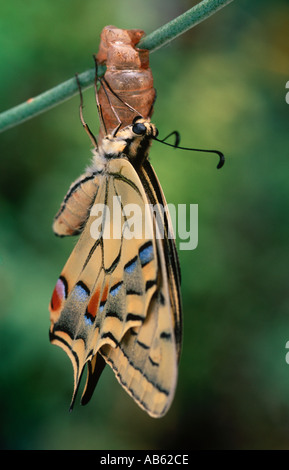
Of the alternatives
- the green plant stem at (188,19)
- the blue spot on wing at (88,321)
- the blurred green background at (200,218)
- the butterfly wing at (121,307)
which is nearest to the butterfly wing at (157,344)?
the butterfly wing at (121,307)

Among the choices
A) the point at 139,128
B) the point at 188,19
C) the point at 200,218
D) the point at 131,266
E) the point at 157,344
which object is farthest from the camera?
the point at 200,218

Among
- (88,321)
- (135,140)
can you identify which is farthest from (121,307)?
(135,140)

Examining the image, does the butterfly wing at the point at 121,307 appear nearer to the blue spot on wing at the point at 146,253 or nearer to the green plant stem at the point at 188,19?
the blue spot on wing at the point at 146,253

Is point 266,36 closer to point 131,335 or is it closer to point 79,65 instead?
point 79,65

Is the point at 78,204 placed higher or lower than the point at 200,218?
lower

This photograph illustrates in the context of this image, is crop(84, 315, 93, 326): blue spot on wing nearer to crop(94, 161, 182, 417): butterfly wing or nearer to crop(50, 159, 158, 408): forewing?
crop(50, 159, 158, 408): forewing

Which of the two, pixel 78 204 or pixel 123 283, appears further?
pixel 78 204

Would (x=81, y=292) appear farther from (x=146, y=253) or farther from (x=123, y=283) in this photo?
(x=146, y=253)
